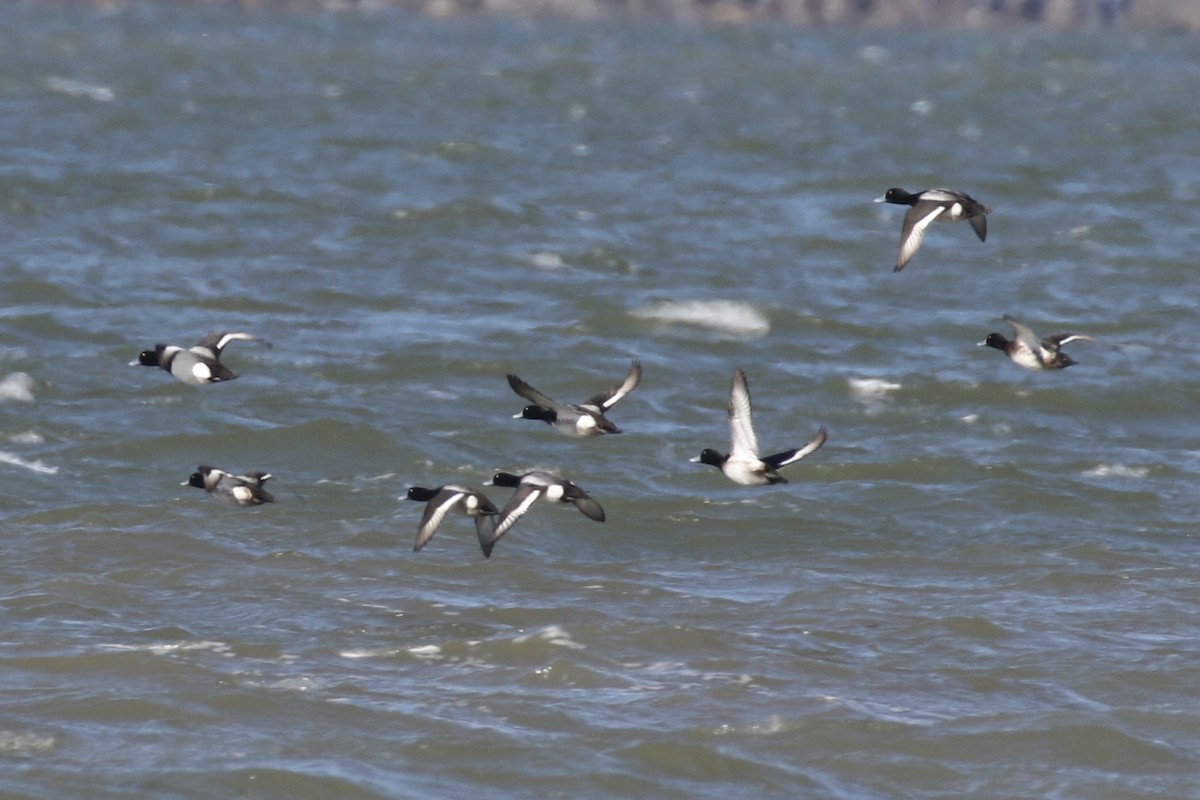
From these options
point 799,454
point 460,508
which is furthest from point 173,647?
point 799,454

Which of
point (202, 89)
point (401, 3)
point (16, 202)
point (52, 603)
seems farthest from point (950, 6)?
point (52, 603)

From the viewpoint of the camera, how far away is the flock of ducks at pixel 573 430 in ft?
41.6

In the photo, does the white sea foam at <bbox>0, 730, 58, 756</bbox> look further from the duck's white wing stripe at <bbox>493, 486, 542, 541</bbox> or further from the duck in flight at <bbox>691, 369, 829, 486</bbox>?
the duck in flight at <bbox>691, 369, 829, 486</bbox>

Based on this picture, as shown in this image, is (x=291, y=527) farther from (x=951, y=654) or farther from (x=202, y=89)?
(x=202, y=89)

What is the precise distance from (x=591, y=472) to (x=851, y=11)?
8063 centimetres

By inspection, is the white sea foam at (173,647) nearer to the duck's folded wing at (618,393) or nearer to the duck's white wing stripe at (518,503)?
the duck's white wing stripe at (518,503)

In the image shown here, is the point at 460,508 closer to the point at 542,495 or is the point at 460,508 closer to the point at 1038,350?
the point at 542,495

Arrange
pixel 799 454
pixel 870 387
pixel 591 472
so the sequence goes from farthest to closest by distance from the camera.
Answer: pixel 870 387 < pixel 591 472 < pixel 799 454

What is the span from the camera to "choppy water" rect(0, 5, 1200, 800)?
11.1m

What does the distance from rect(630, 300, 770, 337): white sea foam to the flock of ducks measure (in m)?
7.97

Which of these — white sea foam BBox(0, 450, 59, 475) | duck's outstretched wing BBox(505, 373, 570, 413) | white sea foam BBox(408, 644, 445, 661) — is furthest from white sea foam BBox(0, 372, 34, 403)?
white sea foam BBox(408, 644, 445, 661)

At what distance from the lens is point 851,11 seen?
9438cm

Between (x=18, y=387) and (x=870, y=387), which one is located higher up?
(x=18, y=387)

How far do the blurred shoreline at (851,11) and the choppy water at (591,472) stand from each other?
51796 millimetres
